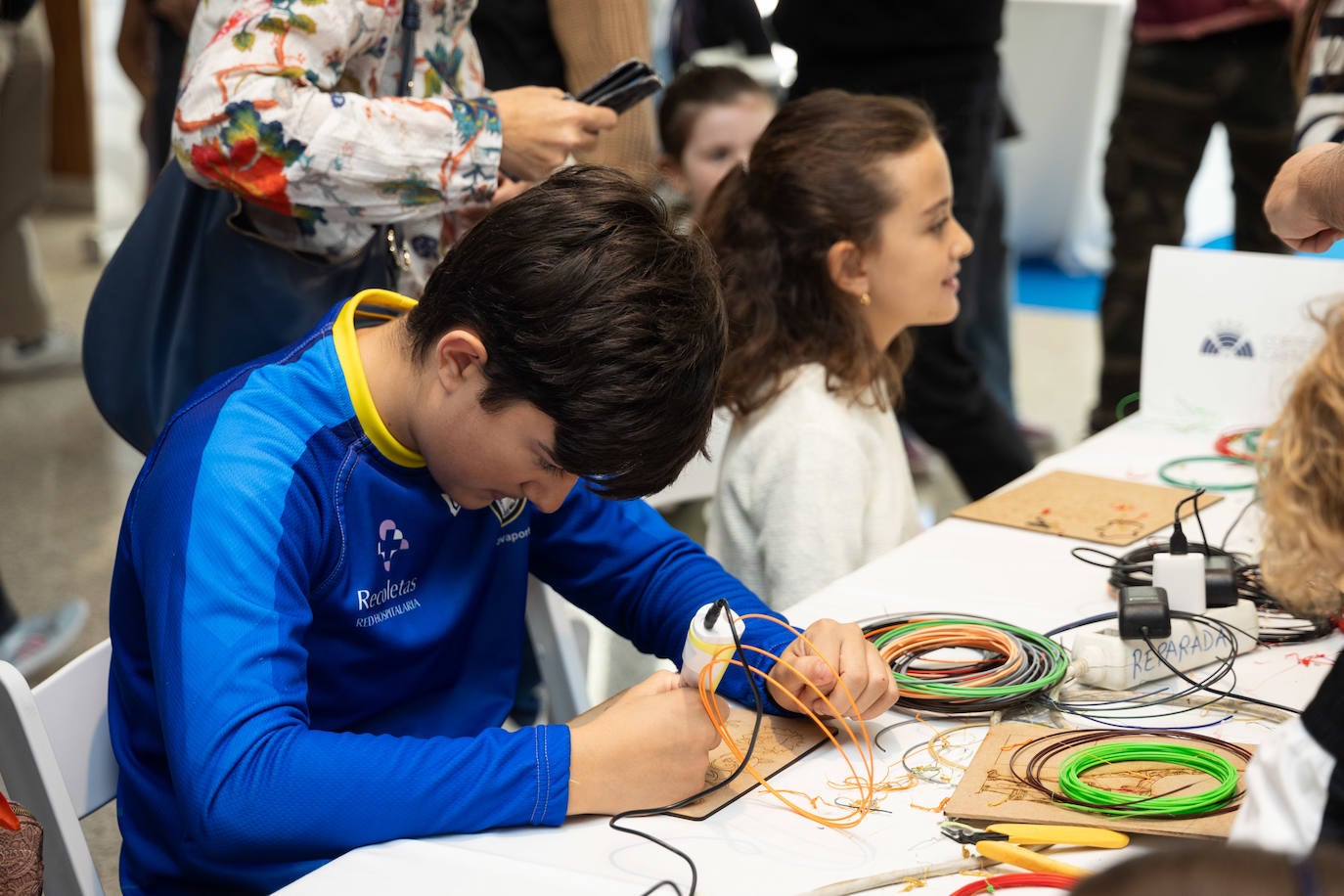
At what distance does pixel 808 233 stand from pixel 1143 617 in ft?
2.71

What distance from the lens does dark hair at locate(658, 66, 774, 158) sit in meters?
3.03

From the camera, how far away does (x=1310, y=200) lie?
148cm

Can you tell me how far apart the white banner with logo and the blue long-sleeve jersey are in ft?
3.16

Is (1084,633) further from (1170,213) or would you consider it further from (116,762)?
(1170,213)

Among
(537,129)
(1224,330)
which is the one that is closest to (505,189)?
(537,129)

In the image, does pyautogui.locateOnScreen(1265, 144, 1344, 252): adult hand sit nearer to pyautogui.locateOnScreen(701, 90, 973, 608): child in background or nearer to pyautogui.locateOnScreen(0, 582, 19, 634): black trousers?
pyautogui.locateOnScreen(701, 90, 973, 608): child in background

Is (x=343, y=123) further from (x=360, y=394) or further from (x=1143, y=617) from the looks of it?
(x=1143, y=617)

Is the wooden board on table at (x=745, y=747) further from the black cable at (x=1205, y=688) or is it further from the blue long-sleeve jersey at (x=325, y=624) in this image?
the black cable at (x=1205, y=688)

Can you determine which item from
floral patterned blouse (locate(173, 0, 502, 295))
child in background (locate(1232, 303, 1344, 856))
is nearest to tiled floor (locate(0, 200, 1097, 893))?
floral patterned blouse (locate(173, 0, 502, 295))

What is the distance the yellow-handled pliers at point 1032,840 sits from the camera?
0.94m

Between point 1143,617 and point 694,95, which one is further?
point 694,95

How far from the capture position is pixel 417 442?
1.21 meters

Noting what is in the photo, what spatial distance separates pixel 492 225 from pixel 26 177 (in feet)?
12.2

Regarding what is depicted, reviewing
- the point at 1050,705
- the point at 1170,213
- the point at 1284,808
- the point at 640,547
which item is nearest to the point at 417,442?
the point at 640,547
